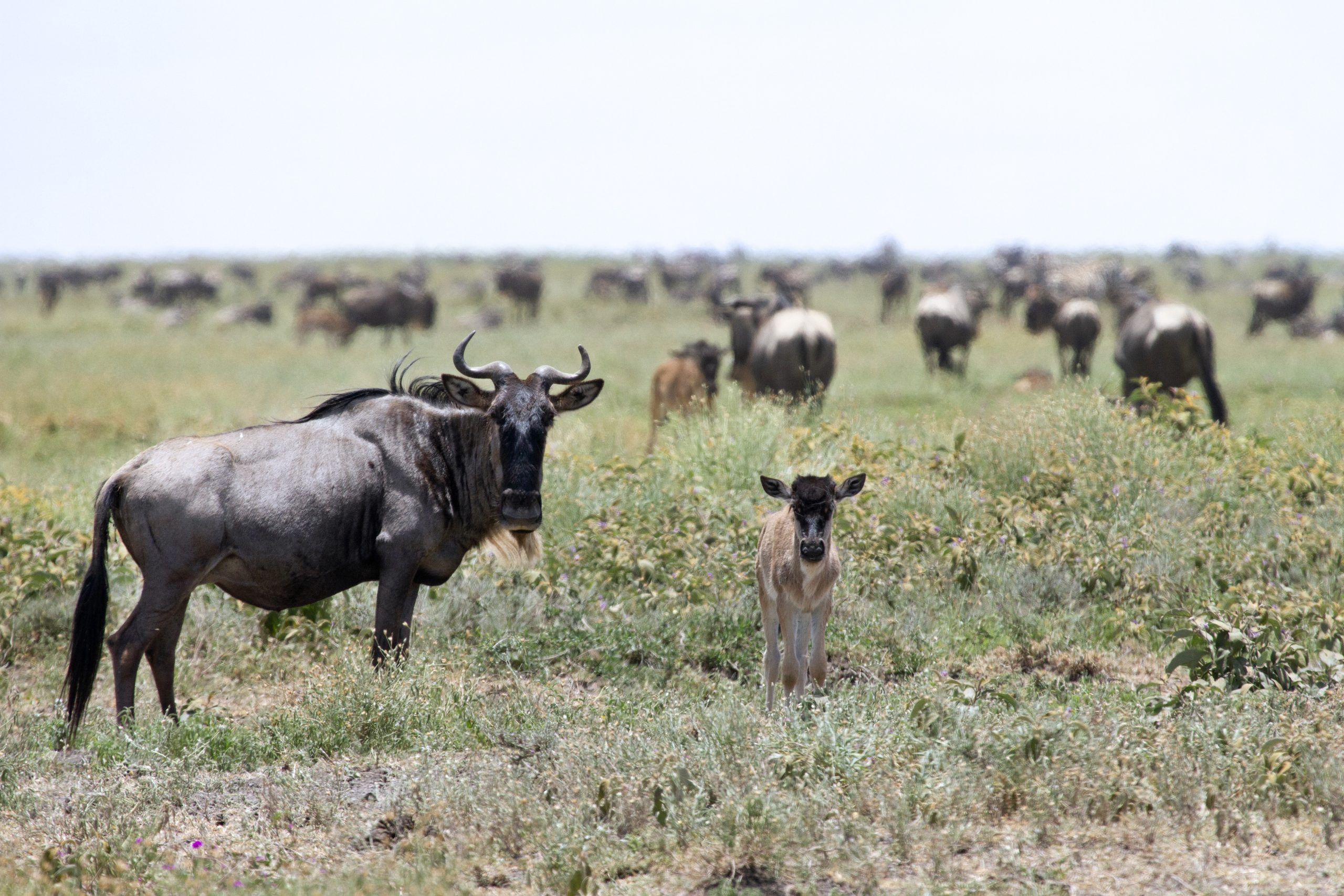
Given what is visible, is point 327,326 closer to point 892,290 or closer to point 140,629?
point 892,290

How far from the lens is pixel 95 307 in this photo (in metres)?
52.4

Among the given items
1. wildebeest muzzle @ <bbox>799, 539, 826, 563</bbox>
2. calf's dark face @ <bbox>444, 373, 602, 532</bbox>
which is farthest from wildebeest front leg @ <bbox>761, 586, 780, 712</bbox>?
calf's dark face @ <bbox>444, 373, 602, 532</bbox>

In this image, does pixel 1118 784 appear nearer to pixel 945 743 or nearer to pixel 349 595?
pixel 945 743

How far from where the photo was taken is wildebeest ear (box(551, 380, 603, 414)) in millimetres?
6930

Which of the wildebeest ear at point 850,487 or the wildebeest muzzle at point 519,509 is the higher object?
the wildebeest ear at point 850,487

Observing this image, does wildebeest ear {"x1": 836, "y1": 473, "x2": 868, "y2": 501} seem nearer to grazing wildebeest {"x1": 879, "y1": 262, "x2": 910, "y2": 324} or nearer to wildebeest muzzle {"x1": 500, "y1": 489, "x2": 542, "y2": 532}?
wildebeest muzzle {"x1": 500, "y1": 489, "x2": 542, "y2": 532}

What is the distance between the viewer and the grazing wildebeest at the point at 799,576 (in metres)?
5.96

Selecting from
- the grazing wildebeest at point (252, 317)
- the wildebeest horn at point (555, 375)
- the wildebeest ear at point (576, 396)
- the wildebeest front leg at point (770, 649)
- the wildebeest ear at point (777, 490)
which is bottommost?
the grazing wildebeest at point (252, 317)

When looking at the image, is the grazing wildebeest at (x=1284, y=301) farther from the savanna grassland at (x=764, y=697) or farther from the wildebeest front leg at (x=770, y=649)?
the wildebeest front leg at (x=770, y=649)

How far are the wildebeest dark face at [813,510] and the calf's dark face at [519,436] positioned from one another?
1.27 meters

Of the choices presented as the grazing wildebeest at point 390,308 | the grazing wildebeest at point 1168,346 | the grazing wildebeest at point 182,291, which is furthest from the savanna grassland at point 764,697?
the grazing wildebeest at point 182,291

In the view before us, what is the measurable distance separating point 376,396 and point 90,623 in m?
1.95

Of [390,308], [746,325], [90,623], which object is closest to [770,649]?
[90,623]

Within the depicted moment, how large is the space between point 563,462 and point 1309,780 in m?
6.75
